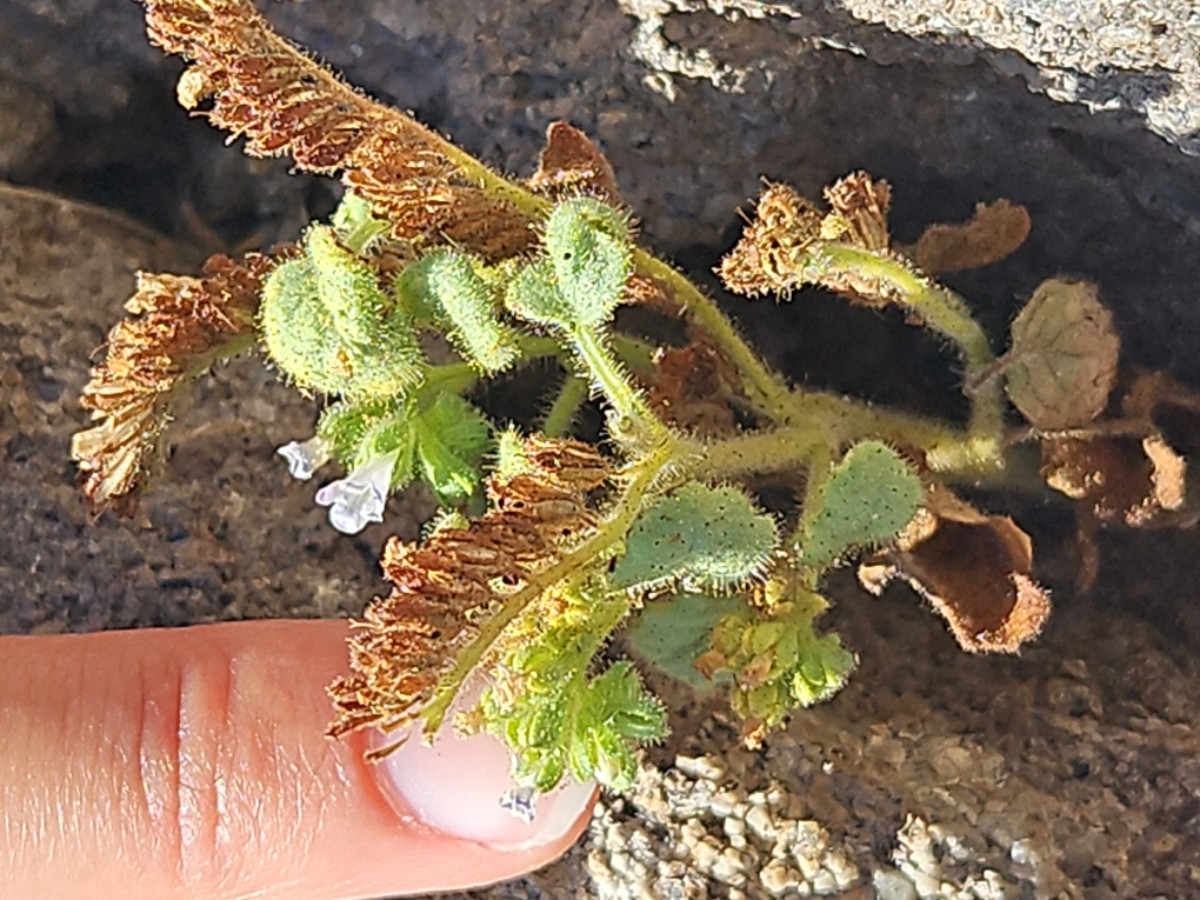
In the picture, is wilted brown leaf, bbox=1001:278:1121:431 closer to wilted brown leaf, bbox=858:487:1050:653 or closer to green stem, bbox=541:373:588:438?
wilted brown leaf, bbox=858:487:1050:653

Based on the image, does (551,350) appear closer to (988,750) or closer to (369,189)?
(369,189)

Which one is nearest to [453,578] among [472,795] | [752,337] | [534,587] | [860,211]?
[534,587]

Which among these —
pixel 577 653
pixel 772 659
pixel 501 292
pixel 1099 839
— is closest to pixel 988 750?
pixel 1099 839

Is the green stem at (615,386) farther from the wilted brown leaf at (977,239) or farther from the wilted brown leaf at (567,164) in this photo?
the wilted brown leaf at (977,239)

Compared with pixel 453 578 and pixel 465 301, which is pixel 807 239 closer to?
pixel 465 301

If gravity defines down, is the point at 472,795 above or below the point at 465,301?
below

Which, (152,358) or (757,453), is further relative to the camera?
(757,453)

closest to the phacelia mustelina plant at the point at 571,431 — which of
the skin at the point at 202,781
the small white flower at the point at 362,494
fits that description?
the small white flower at the point at 362,494
